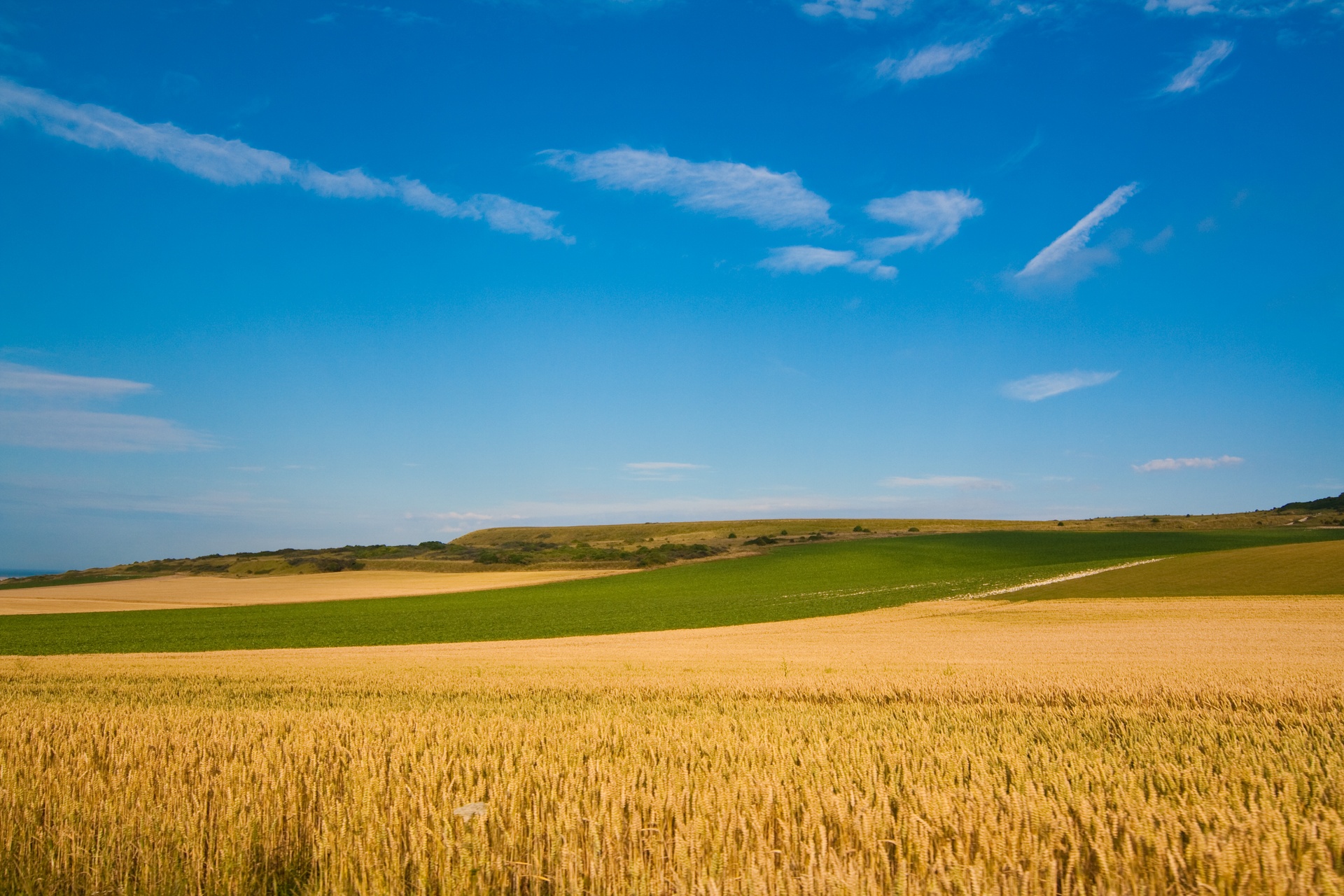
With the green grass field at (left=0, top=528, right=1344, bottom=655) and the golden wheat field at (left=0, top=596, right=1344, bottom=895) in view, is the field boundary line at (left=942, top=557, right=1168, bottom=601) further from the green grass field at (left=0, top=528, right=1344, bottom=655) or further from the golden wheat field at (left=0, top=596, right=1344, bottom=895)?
the golden wheat field at (left=0, top=596, right=1344, bottom=895)

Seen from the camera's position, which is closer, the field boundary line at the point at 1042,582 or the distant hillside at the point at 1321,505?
the field boundary line at the point at 1042,582

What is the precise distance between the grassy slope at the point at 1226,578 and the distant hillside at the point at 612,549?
41.0 meters

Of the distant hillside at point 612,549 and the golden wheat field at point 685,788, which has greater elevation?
the golden wheat field at point 685,788

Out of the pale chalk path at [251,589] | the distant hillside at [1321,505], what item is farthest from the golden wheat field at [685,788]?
the distant hillside at [1321,505]

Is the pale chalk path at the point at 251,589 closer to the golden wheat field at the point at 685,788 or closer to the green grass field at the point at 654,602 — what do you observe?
the green grass field at the point at 654,602

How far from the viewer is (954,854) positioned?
357 centimetres

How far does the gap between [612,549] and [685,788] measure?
92910mm

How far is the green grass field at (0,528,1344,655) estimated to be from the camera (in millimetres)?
31859

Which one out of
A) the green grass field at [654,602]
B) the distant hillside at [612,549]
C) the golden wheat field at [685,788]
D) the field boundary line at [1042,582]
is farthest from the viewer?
the distant hillside at [612,549]

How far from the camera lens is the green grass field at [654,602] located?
31.9 m

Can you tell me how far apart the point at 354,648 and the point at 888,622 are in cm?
2057

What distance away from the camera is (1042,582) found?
4603 centimetres

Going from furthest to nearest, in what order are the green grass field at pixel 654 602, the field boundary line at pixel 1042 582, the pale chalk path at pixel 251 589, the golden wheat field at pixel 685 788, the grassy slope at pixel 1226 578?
the pale chalk path at pixel 251 589 → the field boundary line at pixel 1042 582 → the grassy slope at pixel 1226 578 → the green grass field at pixel 654 602 → the golden wheat field at pixel 685 788

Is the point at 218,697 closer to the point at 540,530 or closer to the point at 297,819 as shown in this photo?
the point at 297,819
